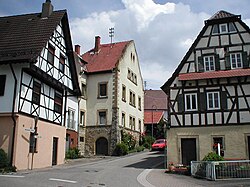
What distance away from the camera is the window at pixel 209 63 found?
23.8 meters

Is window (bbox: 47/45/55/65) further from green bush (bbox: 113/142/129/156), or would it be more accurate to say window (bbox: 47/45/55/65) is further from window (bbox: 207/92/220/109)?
green bush (bbox: 113/142/129/156)

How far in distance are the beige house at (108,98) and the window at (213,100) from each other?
13977mm

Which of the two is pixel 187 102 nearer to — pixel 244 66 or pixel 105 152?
pixel 244 66

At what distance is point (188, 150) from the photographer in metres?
22.9

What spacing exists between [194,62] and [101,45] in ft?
69.4

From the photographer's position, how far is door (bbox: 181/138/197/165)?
74.7 ft

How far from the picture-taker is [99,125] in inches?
1403

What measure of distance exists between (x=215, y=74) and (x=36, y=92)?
1259cm

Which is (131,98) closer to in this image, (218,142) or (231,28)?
(231,28)

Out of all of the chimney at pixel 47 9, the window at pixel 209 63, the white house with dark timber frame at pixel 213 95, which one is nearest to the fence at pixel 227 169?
the white house with dark timber frame at pixel 213 95

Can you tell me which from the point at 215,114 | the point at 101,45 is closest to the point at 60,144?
the point at 215,114

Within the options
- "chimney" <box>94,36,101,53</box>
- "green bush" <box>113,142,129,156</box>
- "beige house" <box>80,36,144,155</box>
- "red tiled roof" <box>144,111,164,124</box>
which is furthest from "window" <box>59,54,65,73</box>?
"red tiled roof" <box>144,111,164,124</box>

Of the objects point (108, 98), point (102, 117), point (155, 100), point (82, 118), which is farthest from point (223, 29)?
point (155, 100)

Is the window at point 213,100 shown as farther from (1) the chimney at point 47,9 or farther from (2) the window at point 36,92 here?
(1) the chimney at point 47,9
